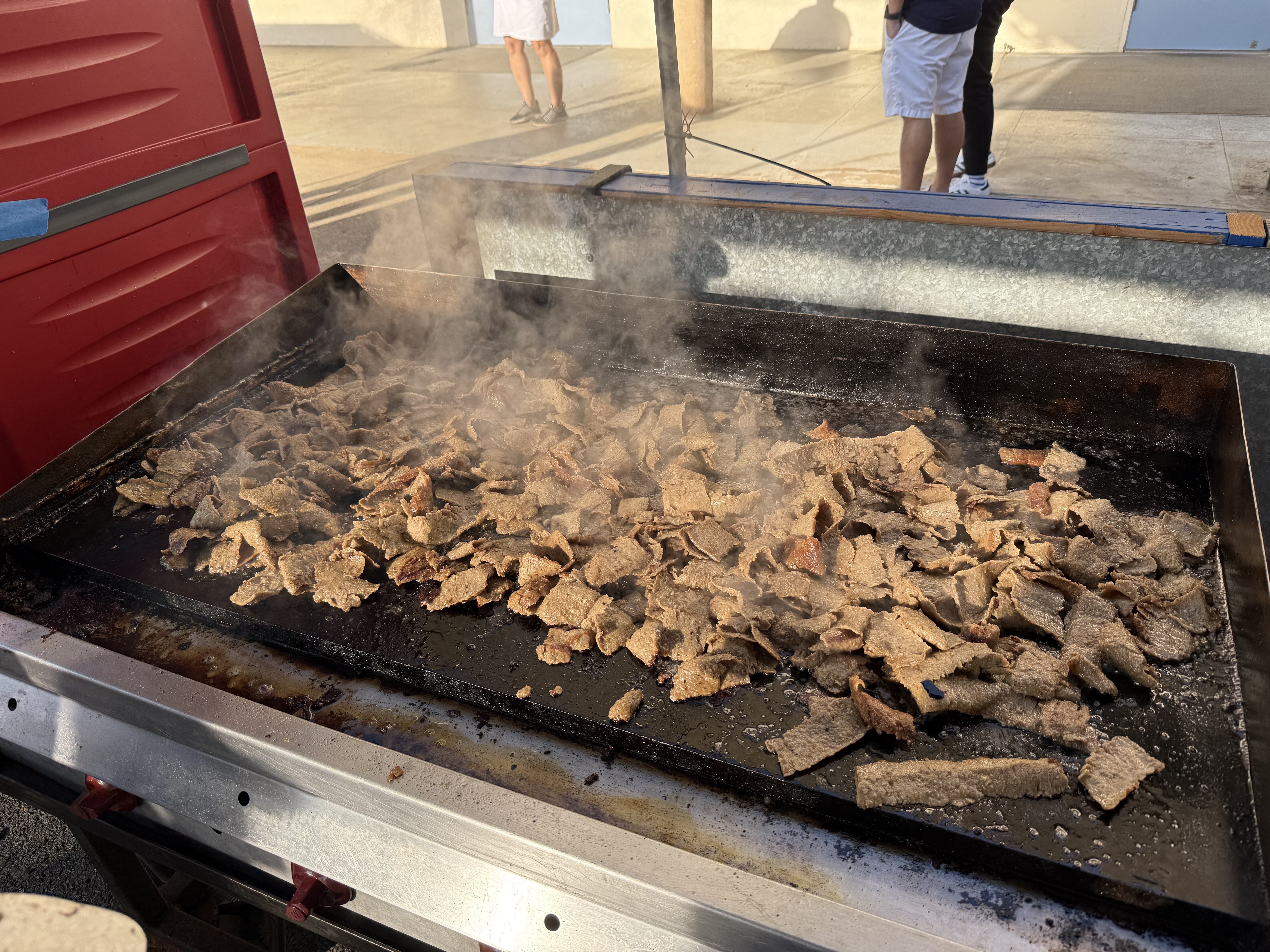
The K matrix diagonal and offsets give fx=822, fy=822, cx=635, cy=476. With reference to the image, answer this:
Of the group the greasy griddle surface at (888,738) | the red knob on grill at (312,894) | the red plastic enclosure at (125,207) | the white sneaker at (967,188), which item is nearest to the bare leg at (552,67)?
the white sneaker at (967,188)

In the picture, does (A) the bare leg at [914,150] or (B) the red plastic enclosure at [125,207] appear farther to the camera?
(A) the bare leg at [914,150]

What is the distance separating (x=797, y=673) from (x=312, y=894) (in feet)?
3.52

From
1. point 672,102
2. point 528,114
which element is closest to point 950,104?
point 672,102

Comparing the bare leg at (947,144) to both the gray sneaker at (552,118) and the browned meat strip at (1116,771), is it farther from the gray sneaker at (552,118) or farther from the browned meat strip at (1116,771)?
the gray sneaker at (552,118)

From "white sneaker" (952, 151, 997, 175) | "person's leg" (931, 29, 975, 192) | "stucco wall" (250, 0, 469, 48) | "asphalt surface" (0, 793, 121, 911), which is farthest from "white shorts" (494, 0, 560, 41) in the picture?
"asphalt surface" (0, 793, 121, 911)

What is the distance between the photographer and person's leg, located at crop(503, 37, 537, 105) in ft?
30.7

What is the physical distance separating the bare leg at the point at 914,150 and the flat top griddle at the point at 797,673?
281 cm

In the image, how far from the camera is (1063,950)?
1.25 meters

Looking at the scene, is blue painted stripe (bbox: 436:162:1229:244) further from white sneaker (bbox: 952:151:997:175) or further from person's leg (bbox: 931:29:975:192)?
white sneaker (bbox: 952:151:997:175)

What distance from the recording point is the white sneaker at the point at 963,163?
609 centimetres

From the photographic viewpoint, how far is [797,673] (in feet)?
5.86

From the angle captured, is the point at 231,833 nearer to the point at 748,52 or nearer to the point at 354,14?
the point at 748,52

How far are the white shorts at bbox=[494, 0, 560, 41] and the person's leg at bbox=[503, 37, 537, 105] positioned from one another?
0.09 m

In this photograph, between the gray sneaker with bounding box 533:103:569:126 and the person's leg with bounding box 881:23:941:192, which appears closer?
the person's leg with bounding box 881:23:941:192
